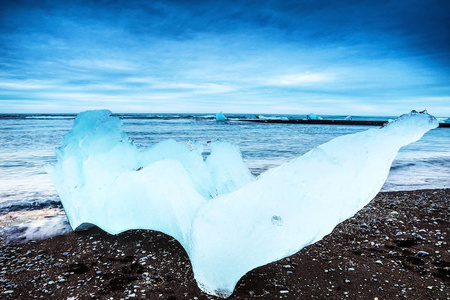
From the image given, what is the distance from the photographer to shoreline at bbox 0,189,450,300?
2545 mm

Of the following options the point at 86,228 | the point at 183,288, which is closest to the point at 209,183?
the point at 183,288

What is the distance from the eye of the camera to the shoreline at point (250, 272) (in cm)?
254

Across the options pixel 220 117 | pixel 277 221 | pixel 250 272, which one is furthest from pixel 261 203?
pixel 220 117

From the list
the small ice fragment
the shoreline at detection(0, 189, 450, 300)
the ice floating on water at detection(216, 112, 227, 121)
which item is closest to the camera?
the small ice fragment

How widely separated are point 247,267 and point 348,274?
3.81 ft

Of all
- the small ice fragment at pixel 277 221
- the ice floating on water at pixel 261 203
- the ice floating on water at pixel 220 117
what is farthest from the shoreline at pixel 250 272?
the ice floating on water at pixel 220 117

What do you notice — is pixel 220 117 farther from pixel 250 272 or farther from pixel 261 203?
pixel 261 203

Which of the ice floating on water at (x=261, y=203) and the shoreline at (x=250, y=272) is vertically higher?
the ice floating on water at (x=261, y=203)

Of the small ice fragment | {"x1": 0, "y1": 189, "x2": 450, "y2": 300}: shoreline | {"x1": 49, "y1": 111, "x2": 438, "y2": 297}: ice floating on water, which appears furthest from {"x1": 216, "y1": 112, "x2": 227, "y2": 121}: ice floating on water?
the small ice fragment

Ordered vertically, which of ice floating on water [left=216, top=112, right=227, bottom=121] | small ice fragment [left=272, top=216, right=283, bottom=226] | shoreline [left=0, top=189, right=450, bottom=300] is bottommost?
shoreline [left=0, top=189, right=450, bottom=300]

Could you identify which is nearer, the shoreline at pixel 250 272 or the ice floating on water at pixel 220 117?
the shoreline at pixel 250 272

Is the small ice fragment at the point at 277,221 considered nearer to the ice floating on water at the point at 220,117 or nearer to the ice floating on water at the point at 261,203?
the ice floating on water at the point at 261,203

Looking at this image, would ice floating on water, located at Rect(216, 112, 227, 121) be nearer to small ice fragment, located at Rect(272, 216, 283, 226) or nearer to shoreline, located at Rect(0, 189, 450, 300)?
shoreline, located at Rect(0, 189, 450, 300)

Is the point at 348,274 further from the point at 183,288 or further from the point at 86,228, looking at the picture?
the point at 86,228
